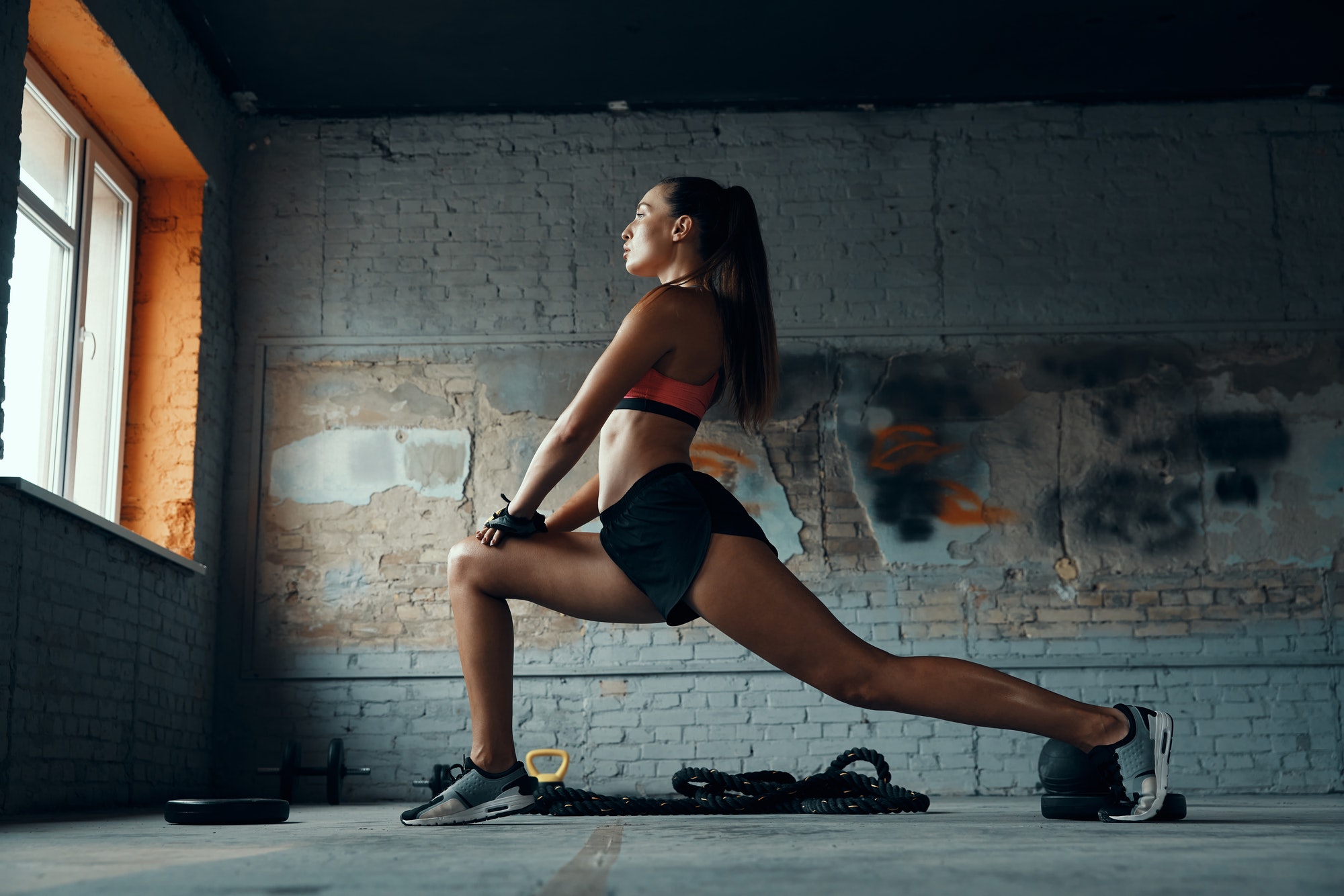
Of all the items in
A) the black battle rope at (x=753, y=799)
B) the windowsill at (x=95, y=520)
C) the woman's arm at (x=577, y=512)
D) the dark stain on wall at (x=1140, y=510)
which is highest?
the dark stain on wall at (x=1140, y=510)

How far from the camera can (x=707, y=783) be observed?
10.2 feet

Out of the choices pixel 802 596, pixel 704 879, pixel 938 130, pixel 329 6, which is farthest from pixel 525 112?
pixel 704 879

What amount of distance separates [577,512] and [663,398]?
37cm

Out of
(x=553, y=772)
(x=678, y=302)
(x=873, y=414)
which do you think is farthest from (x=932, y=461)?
(x=678, y=302)

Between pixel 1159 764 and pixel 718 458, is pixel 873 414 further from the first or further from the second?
pixel 1159 764

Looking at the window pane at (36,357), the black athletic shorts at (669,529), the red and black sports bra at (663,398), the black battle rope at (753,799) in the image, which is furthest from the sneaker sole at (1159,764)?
the window pane at (36,357)

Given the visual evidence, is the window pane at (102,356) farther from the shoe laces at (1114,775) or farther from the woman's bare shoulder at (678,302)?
the shoe laces at (1114,775)

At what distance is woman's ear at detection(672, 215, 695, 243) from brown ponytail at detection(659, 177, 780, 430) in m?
0.01

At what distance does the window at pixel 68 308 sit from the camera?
446cm

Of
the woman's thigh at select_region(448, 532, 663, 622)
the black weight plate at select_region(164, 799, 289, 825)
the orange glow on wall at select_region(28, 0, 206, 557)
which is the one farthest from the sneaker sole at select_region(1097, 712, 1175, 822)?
the orange glow on wall at select_region(28, 0, 206, 557)

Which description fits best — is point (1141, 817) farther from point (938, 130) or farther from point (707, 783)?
point (938, 130)

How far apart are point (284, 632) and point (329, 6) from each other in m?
2.71

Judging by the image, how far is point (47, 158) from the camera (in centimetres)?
473

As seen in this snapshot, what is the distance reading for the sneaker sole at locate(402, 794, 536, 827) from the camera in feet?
8.06
